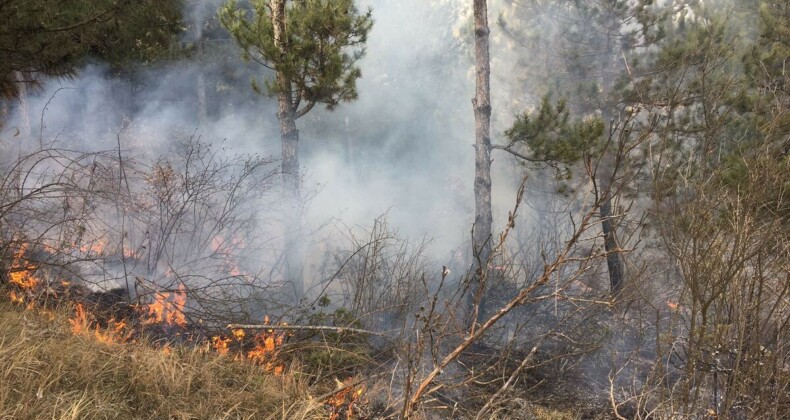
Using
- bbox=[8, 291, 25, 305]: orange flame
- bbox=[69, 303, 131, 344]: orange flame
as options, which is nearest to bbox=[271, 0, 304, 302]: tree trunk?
bbox=[69, 303, 131, 344]: orange flame

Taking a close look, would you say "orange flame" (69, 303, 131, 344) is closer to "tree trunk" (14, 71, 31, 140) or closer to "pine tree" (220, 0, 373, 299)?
"pine tree" (220, 0, 373, 299)

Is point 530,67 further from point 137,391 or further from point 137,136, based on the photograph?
point 137,391

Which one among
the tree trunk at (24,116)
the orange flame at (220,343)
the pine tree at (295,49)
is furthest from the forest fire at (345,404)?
the tree trunk at (24,116)

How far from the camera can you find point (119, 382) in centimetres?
361

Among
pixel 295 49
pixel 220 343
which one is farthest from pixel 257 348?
pixel 295 49

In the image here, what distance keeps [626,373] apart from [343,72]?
5371 millimetres

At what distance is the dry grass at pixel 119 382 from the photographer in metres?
3.13

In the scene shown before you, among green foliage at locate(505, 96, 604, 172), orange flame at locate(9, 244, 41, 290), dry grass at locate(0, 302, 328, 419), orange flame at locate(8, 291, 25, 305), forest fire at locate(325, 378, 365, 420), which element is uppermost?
green foliage at locate(505, 96, 604, 172)

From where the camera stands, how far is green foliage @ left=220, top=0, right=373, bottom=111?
6.65 meters

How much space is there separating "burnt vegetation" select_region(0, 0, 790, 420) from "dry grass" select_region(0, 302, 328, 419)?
0.9 inches

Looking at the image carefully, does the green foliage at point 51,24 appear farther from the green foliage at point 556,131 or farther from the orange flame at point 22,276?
the green foliage at point 556,131

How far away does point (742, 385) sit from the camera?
129 inches

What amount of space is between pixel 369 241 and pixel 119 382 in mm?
6244

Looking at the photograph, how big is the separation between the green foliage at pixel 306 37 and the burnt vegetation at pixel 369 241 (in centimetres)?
4
